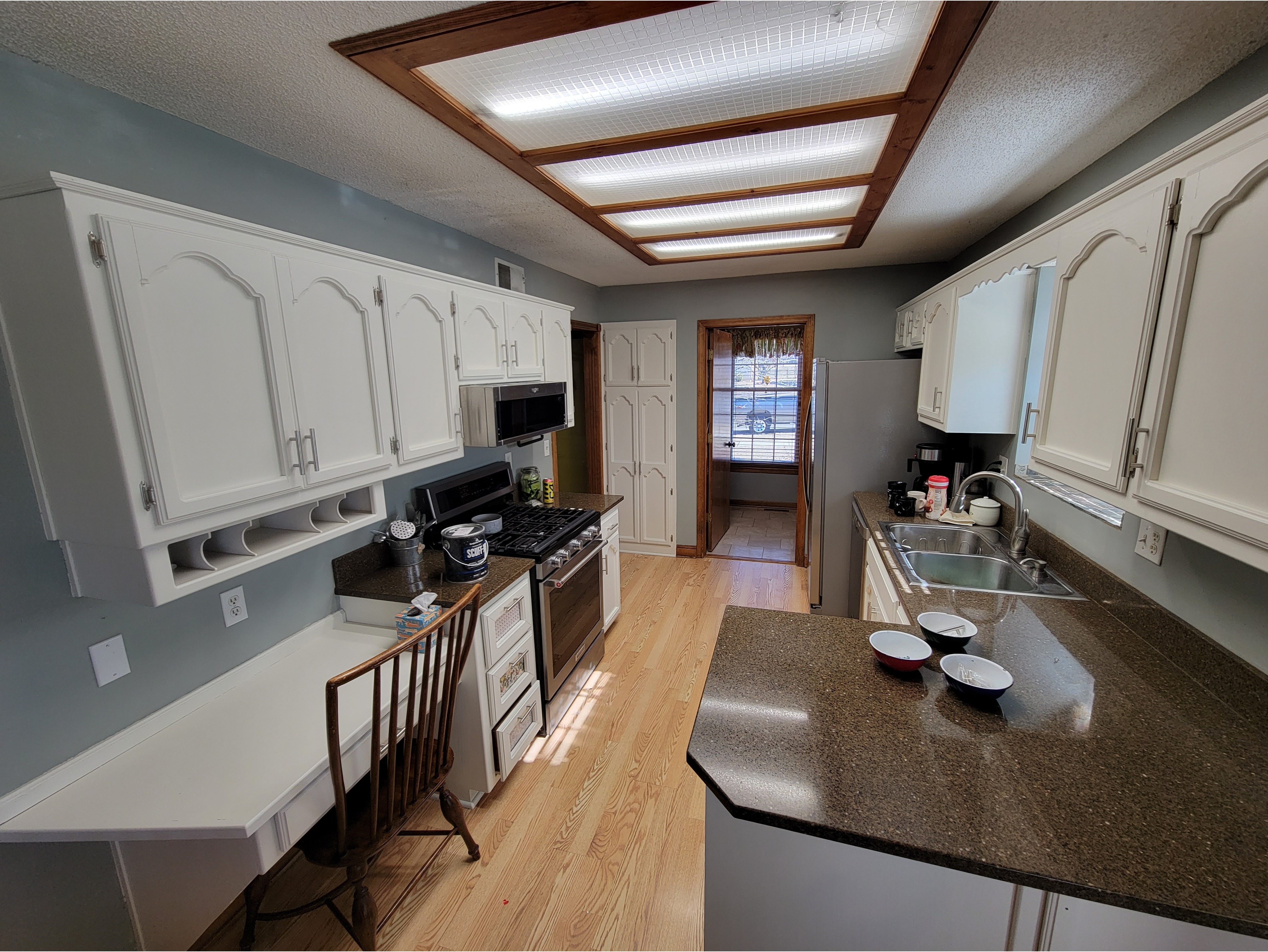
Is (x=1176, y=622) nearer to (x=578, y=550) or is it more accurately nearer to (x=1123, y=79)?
(x=1123, y=79)

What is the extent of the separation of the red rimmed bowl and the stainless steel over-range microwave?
161 centimetres

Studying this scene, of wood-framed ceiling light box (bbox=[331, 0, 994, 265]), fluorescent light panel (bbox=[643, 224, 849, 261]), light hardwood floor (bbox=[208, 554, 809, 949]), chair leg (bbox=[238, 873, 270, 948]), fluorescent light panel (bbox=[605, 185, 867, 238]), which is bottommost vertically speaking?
light hardwood floor (bbox=[208, 554, 809, 949])

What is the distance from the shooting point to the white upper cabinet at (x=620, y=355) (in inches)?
171

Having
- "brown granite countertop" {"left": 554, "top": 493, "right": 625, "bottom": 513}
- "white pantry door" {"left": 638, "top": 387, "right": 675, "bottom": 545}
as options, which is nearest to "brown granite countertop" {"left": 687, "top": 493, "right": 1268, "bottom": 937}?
"brown granite countertop" {"left": 554, "top": 493, "right": 625, "bottom": 513}

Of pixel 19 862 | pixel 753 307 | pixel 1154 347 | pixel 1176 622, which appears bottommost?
pixel 19 862

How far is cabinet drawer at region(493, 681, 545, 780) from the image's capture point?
200cm

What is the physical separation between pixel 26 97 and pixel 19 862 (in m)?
1.77

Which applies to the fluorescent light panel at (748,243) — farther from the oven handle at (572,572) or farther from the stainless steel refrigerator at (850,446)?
the oven handle at (572,572)

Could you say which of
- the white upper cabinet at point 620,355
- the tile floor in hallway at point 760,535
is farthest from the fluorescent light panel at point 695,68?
the tile floor in hallway at point 760,535

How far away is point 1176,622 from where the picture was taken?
4.41 ft

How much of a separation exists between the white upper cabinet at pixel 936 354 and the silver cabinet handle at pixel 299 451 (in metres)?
2.55

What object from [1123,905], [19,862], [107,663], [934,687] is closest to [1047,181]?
[934,687]

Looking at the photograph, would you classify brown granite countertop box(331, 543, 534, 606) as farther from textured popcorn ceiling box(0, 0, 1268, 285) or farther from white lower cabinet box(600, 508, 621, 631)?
textured popcorn ceiling box(0, 0, 1268, 285)

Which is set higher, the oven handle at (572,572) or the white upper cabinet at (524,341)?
the white upper cabinet at (524,341)
